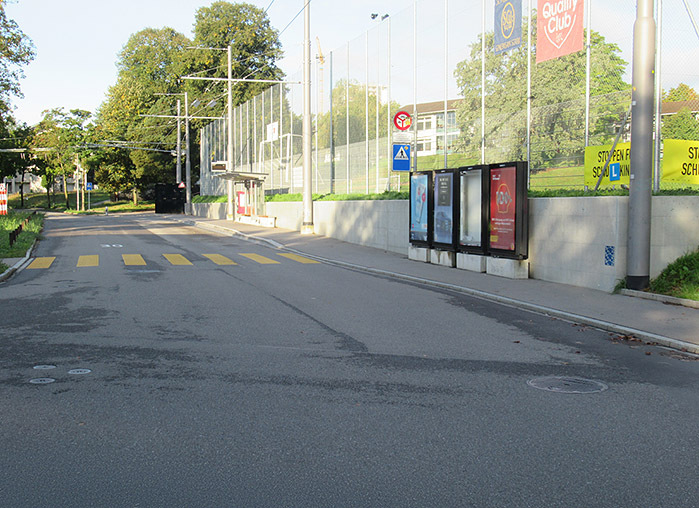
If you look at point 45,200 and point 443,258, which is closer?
point 443,258

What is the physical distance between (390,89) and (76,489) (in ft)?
75.1

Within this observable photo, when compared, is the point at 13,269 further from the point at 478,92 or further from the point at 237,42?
the point at 237,42

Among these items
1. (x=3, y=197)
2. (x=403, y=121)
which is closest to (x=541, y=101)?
(x=403, y=121)

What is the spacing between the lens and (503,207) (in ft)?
51.1

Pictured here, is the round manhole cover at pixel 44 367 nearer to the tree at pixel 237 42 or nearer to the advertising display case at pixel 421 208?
the advertising display case at pixel 421 208

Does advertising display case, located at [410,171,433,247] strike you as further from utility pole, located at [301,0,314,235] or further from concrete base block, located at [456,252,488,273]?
utility pole, located at [301,0,314,235]

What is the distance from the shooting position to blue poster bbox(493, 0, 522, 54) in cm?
1775

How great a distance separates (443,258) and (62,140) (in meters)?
80.0

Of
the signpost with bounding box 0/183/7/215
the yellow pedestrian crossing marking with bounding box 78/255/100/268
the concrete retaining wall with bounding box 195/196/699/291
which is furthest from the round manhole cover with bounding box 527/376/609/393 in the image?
the signpost with bounding box 0/183/7/215

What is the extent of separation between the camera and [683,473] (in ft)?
14.6

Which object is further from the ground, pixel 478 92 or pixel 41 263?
pixel 478 92

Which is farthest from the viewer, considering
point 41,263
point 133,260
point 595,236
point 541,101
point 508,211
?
point 133,260

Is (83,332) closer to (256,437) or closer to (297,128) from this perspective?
(256,437)

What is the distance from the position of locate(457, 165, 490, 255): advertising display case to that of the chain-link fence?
1280 mm
